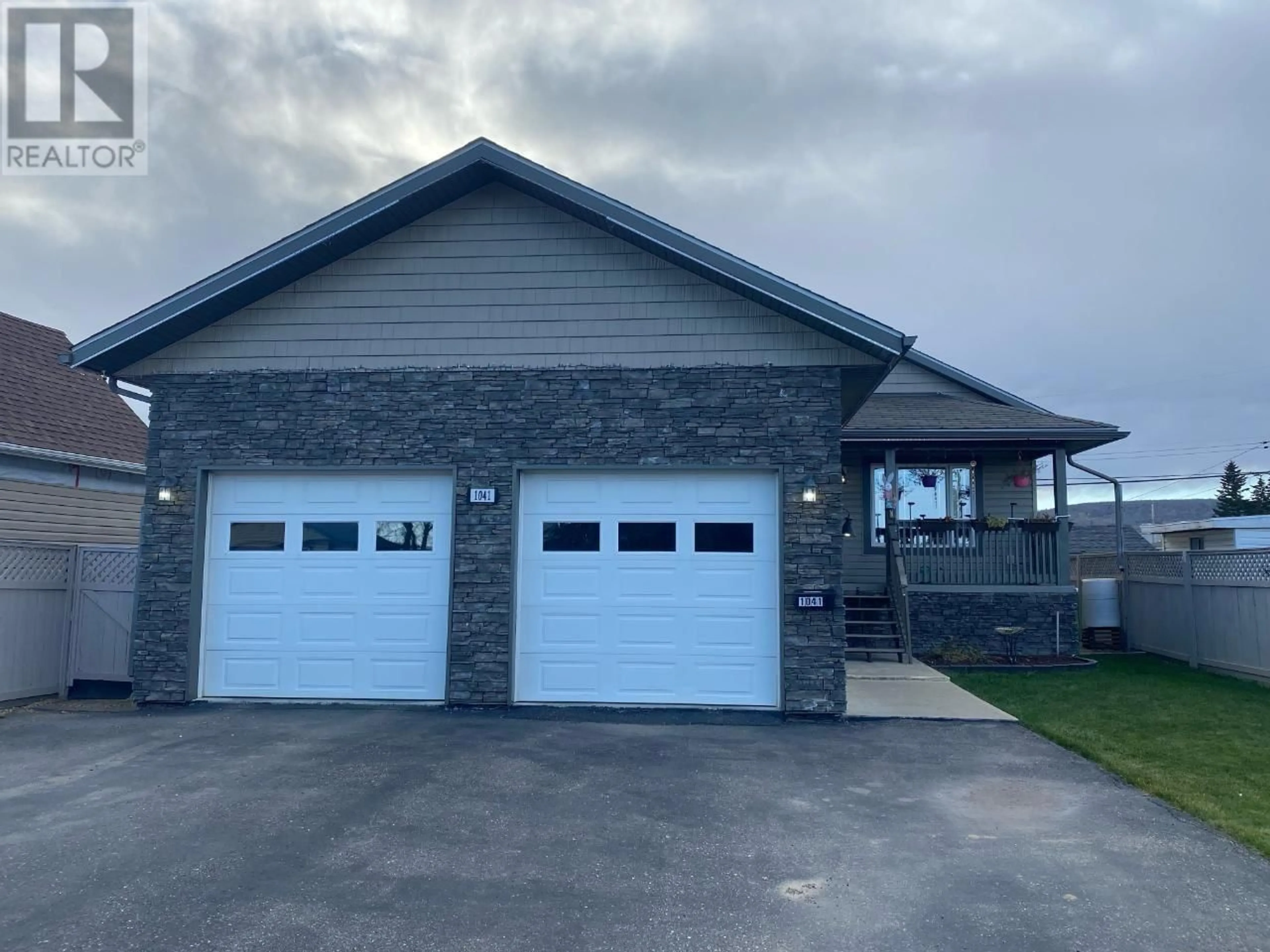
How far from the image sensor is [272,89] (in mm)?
12750

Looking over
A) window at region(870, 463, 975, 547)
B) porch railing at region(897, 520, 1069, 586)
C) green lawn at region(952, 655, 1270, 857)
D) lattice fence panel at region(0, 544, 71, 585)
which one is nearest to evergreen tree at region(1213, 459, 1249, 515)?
window at region(870, 463, 975, 547)

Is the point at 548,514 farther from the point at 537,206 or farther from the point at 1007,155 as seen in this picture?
the point at 1007,155

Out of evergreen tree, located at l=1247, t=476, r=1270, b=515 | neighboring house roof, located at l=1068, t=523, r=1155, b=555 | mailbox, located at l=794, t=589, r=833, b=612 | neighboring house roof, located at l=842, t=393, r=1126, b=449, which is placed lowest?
mailbox, located at l=794, t=589, r=833, b=612

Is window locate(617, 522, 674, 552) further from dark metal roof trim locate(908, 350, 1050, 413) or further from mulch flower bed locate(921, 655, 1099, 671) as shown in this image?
dark metal roof trim locate(908, 350, 1050, 413)

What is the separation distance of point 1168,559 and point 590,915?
1253 cm

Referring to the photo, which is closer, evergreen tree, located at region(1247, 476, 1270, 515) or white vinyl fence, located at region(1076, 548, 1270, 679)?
white vinyl fence, located at region(1076, 548, 1270, 679)

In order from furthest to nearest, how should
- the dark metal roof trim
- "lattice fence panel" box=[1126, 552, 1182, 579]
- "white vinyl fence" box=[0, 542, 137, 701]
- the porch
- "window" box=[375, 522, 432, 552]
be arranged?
the dark metal roof trim
"lattice fence panel" box=[1126, 552, 1182, 579]
the porch
"white vinyl fence" box=[0, 542, 137, 701]
"window" box=[375, 522, 432, 552]

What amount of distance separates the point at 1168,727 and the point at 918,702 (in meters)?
2.27

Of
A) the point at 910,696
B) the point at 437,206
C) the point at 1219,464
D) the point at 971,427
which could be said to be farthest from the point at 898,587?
the point at 1219,464

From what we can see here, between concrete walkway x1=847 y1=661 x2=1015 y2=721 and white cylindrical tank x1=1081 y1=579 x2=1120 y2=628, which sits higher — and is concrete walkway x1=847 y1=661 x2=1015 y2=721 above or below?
below

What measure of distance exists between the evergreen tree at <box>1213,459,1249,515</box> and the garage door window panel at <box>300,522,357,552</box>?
49.2 m

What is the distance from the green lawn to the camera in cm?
559

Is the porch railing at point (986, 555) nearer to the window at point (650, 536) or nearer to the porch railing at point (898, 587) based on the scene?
the porch railing at point (898, 587)

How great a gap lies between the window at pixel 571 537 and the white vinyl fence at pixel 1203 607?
8583 millimetres
